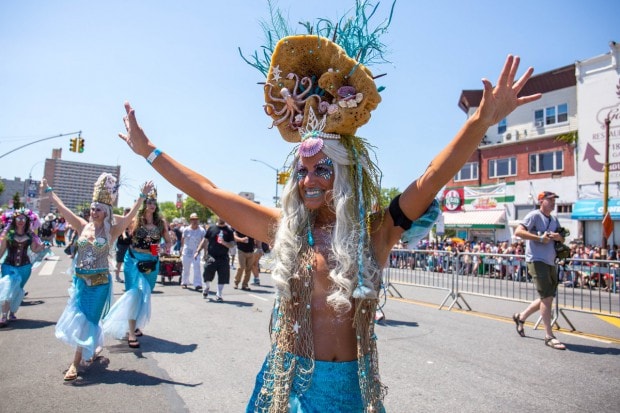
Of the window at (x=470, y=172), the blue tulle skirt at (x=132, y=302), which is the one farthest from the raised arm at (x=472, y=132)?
the window at (x=470, y=172)

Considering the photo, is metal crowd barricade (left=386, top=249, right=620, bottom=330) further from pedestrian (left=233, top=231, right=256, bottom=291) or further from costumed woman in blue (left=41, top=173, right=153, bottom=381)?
costumed woman in blue (left=41, top=173, right=153, bottom=381)

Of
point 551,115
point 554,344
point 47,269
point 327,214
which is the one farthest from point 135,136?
point 551,115

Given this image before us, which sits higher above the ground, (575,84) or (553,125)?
(575,84)

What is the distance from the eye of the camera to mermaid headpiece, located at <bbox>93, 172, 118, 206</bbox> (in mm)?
5305

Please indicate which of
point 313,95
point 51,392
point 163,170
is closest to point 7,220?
point 51,392

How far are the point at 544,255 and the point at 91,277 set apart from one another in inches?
247

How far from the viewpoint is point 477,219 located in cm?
2891

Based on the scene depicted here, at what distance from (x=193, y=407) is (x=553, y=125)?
1164 inches

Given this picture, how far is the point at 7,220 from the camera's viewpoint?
25.4 feet

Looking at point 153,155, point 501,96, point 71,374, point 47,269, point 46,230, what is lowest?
point 71,374

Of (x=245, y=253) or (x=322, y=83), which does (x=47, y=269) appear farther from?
(x=322, y=83)

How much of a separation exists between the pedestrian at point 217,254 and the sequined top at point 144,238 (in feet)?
12.3

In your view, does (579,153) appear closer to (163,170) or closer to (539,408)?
(539,408)

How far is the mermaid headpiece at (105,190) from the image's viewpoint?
5.30 m
